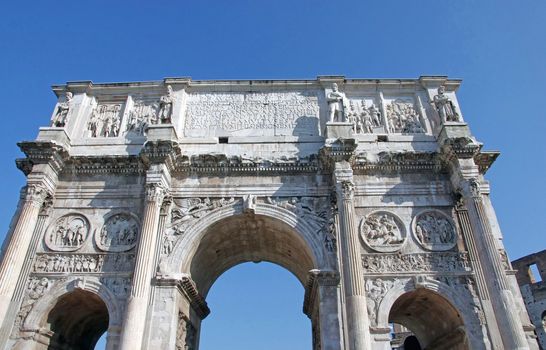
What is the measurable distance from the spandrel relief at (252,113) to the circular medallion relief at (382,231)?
3.29 meters

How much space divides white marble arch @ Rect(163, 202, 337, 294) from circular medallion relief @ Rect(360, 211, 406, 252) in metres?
1.23

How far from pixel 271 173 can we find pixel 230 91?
379 centimetres

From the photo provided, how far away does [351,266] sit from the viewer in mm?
10141

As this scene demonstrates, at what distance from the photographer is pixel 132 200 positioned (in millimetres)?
11930

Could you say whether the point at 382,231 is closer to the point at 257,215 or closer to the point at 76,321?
the point at 257,215

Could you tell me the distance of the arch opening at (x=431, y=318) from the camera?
10680 millimetres

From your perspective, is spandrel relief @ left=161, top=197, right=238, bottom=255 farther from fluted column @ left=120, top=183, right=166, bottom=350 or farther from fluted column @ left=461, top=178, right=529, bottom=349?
fluted column @ left=461, top=178, right=529, bottom=349

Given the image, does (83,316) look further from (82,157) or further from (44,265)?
(82,157)

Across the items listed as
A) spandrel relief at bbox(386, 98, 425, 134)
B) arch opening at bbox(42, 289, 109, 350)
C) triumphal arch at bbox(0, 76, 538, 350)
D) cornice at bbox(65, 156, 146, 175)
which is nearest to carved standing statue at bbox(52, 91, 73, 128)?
triumphal arch at bbox(0, 76, 538, 350)

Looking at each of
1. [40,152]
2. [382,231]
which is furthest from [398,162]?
[40,152]

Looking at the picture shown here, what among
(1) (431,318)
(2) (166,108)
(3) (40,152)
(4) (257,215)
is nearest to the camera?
(4) (257,215)

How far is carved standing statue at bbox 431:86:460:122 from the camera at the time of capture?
12.7 metres

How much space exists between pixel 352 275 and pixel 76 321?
26.0ft

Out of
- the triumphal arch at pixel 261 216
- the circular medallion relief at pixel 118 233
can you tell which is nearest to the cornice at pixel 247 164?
the triumphal arch at pixel 261 216
